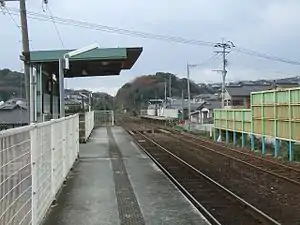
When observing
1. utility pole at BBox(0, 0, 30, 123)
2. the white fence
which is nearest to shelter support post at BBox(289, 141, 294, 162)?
utility pole at BBox(0, 0, 30, 123)

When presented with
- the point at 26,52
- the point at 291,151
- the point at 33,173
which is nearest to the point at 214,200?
the point at 33,173

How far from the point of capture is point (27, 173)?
253 inches

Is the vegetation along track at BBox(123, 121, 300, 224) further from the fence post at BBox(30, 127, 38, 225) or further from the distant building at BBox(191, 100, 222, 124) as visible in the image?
the distant building at BBox(191, 100, 222, 124)

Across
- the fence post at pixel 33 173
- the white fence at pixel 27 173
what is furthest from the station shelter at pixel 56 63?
the fence post at pixel 33 173

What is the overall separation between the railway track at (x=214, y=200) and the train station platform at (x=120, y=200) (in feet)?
1.48

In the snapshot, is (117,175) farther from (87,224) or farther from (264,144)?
(264,144)

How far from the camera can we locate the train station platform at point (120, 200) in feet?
26.1

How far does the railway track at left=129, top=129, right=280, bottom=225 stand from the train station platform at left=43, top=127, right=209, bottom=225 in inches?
17.8

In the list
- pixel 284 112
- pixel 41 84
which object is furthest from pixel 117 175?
pixel 41 84

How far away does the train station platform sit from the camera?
313 inches

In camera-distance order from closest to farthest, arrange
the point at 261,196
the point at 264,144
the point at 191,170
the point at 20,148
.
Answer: the point at 20,148 → the point at 261,196 → the point at 191,170 → the point at 264,144

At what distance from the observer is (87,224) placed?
7.62 metres

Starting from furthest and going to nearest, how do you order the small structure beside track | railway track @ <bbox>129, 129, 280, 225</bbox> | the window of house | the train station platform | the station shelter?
the window of house < the station shelter < the small structure beside track < railway track @ <bbox>129, 129, 280, 225</bbox> < the train station platform

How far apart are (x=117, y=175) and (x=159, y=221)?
5991 millimetres
